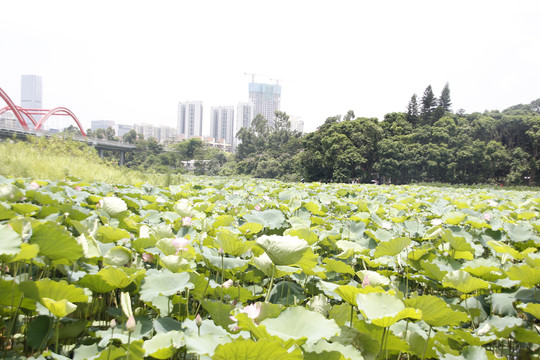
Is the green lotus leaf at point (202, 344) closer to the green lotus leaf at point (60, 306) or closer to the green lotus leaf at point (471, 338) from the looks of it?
the green lotus leaf at point (60, 306)

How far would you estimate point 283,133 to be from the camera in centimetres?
5338

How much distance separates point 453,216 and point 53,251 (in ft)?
7.53

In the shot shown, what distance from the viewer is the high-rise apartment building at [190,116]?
5768 inches

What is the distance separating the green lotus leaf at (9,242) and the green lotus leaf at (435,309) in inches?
38.0

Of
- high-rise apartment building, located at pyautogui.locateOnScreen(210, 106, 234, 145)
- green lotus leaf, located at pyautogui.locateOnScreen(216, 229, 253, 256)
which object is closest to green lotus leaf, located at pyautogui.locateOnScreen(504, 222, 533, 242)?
green lotus leaf, located at pyautogui.locateOnScreen(216, 229, 253, 256)

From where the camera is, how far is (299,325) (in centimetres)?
70

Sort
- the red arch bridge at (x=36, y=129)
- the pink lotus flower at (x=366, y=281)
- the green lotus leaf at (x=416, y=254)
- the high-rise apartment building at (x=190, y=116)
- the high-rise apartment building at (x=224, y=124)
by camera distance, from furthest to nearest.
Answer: the high-rise apartment building at (x=190, y=116), the high-rise apartment building at (x=224, y=124), the red arch bridge at (x=36, y=129), the green lotus leaf at (x=416, y=254), the pink lotus flower at (x=366, y=281)

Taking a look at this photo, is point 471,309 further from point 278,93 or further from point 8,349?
point 278,93

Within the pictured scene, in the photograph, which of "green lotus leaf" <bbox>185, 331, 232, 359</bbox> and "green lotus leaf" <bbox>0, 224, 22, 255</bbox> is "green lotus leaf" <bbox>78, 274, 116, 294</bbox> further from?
"green lotus leaf" <bbox>185, 331, 232, 359</bbox>

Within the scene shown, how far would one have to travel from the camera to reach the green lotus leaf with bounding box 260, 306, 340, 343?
0.66 metres

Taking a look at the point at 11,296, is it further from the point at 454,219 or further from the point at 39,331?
the point at 454,219

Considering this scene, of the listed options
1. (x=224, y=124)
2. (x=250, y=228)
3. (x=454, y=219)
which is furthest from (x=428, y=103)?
(x=224, y=124)

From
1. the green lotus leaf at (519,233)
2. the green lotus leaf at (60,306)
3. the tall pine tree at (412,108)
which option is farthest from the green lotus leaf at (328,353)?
the tall pine tree at (412,108)

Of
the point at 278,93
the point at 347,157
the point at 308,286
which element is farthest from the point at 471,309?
the point at 278,93
